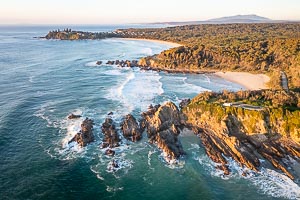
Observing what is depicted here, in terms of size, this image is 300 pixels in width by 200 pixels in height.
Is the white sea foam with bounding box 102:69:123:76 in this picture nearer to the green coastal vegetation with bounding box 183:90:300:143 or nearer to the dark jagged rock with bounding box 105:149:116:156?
the green coastal vegetation with bounding box 183:90:300:143

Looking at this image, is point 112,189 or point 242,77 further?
point 242,77

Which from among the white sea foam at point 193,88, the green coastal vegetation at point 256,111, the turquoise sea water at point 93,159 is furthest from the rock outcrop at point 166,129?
the white sea foam at point 193,88

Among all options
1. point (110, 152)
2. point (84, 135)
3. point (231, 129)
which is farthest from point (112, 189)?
point (231, 129)

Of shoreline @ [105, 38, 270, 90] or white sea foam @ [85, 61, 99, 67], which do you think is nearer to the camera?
shoreline @ [105, 38, 270, 90]

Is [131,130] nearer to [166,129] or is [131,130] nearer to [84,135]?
[166,129]

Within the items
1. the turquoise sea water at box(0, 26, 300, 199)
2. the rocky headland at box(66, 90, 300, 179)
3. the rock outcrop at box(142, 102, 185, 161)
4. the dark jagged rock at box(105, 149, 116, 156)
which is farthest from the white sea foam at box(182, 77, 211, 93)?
the dark jagged rock at box(105, 149, 116, 156)

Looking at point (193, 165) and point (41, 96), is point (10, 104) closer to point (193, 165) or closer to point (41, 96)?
point (41, 96)

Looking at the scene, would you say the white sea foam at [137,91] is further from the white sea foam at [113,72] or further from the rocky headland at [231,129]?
the rocky headland at [231,129]
